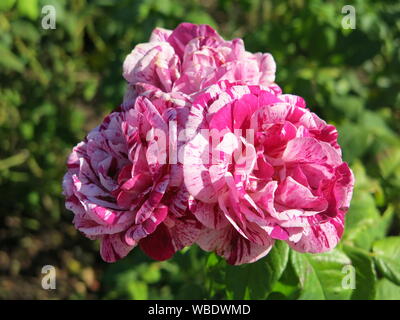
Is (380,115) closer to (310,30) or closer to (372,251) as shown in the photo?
(310,30)

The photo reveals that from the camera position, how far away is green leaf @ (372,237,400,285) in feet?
4.87

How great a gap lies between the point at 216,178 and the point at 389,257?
79cm

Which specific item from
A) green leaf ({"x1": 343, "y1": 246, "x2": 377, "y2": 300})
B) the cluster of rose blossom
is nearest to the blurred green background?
green leaf ({"x1": 343, "y1": 246, "x2": 377, "y2": 300})

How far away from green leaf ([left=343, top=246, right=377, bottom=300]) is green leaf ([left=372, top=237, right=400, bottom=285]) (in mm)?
46

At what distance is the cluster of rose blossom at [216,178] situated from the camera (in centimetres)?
107

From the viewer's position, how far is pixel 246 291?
1423 millimetres

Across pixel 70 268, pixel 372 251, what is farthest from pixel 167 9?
pixel 70 268

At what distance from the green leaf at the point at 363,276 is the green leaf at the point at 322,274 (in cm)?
5

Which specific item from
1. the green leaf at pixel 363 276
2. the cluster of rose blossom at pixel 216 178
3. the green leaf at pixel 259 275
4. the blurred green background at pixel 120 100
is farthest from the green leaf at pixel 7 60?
the green leaf at pixel 363 276

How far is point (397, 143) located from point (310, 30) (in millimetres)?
676

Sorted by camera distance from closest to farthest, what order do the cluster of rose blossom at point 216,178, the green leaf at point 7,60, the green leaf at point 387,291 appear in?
the cluster of rose blossom at point 216,178 < the green leaf at point 387,291 < the green leaf at point 7,60

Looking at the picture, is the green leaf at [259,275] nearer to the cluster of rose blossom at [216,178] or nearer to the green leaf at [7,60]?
the cluster of rose blossom at [216,178]

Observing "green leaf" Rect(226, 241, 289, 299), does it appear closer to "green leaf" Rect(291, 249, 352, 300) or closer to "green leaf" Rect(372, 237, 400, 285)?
"green leaf" Rect(291, 249, 352, 300)

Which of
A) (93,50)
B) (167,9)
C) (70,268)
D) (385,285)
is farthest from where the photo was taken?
(93,50)
